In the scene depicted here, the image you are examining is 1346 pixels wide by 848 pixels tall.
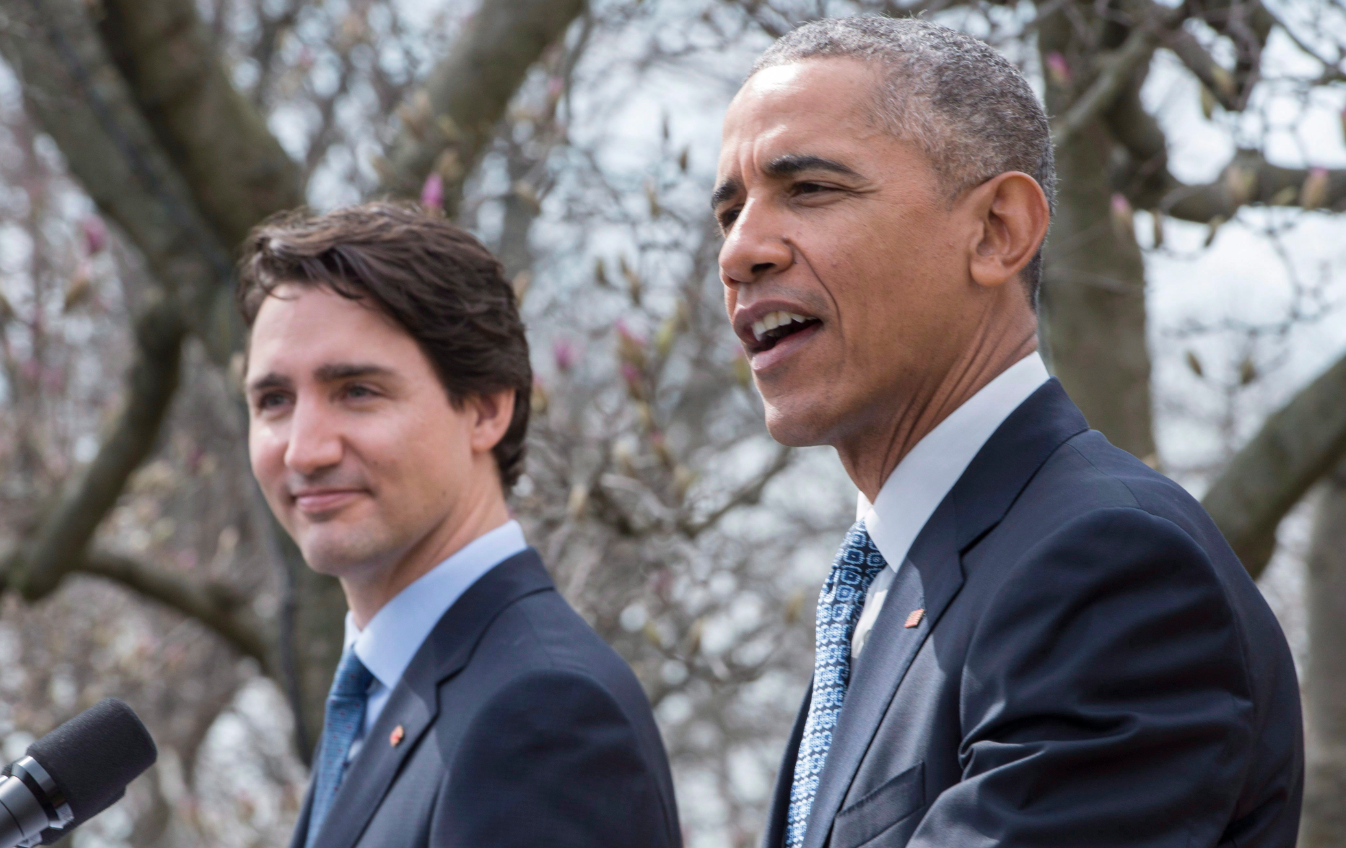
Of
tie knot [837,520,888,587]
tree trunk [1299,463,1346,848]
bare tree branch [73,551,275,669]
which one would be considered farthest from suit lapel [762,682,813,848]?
bare tree branch [73,551,275,669]

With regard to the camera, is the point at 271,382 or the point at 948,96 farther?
the point at 271,382

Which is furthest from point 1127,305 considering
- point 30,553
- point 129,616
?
point 129,616

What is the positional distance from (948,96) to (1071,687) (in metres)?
0.85

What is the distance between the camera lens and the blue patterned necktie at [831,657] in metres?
1.85

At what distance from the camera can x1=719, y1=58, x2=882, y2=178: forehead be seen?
71.9 inches

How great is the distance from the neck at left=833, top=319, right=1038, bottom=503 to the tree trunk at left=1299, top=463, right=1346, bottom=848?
4486 millimetres

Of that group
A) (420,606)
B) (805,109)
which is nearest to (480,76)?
(420,606)

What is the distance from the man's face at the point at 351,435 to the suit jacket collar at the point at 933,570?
1273 mm

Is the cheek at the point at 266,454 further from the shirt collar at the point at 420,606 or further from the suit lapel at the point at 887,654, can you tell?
the suit lapel at the point at 887,654

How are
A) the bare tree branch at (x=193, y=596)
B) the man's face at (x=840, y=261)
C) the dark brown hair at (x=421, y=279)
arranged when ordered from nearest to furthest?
the man's face at (x=840, y=261), the dark brown hair at (x=421, y=279), the bare tree branch at (x=193, y=596)

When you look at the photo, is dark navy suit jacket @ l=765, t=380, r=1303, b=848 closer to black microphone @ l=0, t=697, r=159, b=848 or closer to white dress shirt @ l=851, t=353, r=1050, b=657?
white dress shirt @ l=851, t=353, r=1050, b=657

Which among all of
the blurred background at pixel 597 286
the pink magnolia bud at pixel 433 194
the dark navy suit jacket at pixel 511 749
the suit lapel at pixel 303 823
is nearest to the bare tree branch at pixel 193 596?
the blurred background at pixel 597 286

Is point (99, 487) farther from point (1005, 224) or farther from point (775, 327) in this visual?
point (1005, 224)

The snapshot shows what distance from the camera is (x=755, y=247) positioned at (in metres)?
1.85
